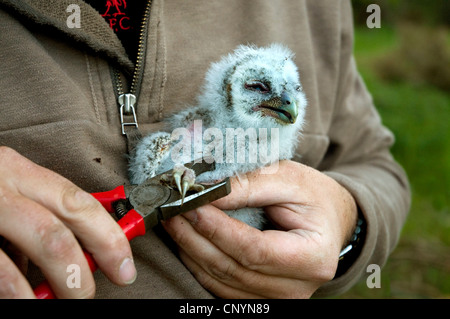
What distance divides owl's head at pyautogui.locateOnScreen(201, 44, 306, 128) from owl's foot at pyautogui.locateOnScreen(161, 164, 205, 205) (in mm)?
482

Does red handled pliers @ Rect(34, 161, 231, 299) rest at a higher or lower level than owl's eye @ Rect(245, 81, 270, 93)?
lower

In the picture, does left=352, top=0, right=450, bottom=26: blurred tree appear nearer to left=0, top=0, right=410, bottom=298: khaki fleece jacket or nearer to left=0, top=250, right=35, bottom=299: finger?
left=0, top=0, right=410, bottom=298: khaki fleece jacket

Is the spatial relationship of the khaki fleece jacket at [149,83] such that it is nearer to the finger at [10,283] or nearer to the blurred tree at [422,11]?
the finger at [10,283]

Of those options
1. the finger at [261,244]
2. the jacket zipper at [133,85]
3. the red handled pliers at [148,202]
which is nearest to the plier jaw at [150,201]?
the red handled pliers at [148,202]

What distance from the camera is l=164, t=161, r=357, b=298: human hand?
1515 millimetres

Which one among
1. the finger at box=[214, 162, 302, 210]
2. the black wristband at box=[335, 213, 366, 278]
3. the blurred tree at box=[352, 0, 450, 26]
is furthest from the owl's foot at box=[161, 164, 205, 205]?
the blurred tree at box=[352, 0, 450, 26]

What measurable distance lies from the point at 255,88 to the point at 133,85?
0.59 metres

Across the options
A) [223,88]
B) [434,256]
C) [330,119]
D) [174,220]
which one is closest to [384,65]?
[434,256]

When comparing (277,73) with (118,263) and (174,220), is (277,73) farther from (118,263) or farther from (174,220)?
(118,263)

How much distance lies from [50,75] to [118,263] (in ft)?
2.37

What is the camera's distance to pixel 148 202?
4.51 ft

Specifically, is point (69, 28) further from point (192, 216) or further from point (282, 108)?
point (282, 108)

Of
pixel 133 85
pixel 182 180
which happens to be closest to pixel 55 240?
pixel 182 180
